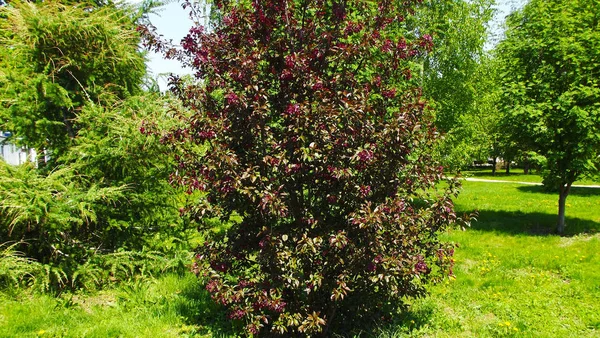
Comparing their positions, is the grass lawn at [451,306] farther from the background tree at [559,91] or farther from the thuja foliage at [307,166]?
the background tree at [559,91]

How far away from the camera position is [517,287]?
6.21 m

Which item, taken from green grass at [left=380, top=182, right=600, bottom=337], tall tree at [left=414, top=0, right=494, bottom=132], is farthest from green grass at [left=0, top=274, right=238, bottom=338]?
tall tree at [left=414, top=0, right=494, bottom=132]

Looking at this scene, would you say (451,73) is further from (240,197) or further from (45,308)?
(45,308)

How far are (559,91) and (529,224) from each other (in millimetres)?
3652

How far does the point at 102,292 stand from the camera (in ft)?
19.0

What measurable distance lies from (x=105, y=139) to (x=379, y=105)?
14.2 ft

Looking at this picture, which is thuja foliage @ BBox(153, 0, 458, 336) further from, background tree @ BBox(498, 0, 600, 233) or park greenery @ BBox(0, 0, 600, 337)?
background tree @ BBox(498, 0, 600, 233)

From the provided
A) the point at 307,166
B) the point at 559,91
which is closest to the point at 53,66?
the point at 307,166

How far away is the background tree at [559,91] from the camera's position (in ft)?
31.1

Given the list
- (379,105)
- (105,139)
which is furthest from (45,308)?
(379,105)

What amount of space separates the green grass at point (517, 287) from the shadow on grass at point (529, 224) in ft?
0.08

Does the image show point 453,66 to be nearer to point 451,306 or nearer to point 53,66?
point 451,306

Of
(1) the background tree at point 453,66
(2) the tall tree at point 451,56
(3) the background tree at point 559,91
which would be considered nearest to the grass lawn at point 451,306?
(3) the background tree at point 559,91

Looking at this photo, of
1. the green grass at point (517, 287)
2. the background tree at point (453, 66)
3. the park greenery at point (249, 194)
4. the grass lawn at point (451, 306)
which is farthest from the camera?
the background tree at point (453, 66)
